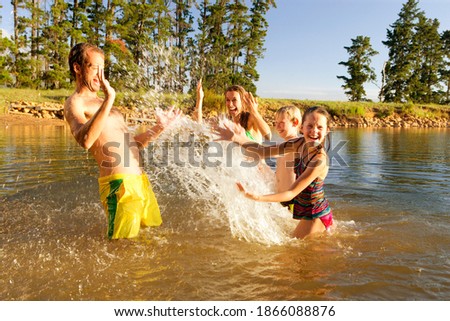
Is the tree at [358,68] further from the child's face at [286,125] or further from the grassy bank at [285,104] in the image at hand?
the child's face at [286,125]

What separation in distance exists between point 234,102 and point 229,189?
1.48m

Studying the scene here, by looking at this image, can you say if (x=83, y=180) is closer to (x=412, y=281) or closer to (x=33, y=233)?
(x=33, y=233)

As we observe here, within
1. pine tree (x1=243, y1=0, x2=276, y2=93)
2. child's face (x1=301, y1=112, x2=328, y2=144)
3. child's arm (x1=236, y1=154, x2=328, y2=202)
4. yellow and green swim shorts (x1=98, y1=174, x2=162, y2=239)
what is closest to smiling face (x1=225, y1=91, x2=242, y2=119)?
child's face (x1=301, y1=112, x2=328, y2=144)

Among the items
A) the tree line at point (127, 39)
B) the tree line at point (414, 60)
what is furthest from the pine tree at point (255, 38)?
the tree line at point (414, 60)

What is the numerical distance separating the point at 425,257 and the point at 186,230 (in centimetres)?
247

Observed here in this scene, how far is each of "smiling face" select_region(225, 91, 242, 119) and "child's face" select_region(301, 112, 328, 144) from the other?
1.96m

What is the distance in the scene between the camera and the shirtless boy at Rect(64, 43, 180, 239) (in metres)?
3.32

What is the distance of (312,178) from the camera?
3.64 m

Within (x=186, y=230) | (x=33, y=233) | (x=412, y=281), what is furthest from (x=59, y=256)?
(x=412, y=281)

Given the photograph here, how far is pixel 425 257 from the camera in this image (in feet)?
11.9

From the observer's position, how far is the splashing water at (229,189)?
4.40 meters

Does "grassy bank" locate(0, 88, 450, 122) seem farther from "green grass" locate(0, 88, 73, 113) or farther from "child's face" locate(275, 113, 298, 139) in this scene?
"child's face" locate(275, 113, 298, 139)

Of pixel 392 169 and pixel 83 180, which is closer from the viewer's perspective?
pixel 83 180

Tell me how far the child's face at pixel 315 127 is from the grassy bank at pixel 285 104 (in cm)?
1861
